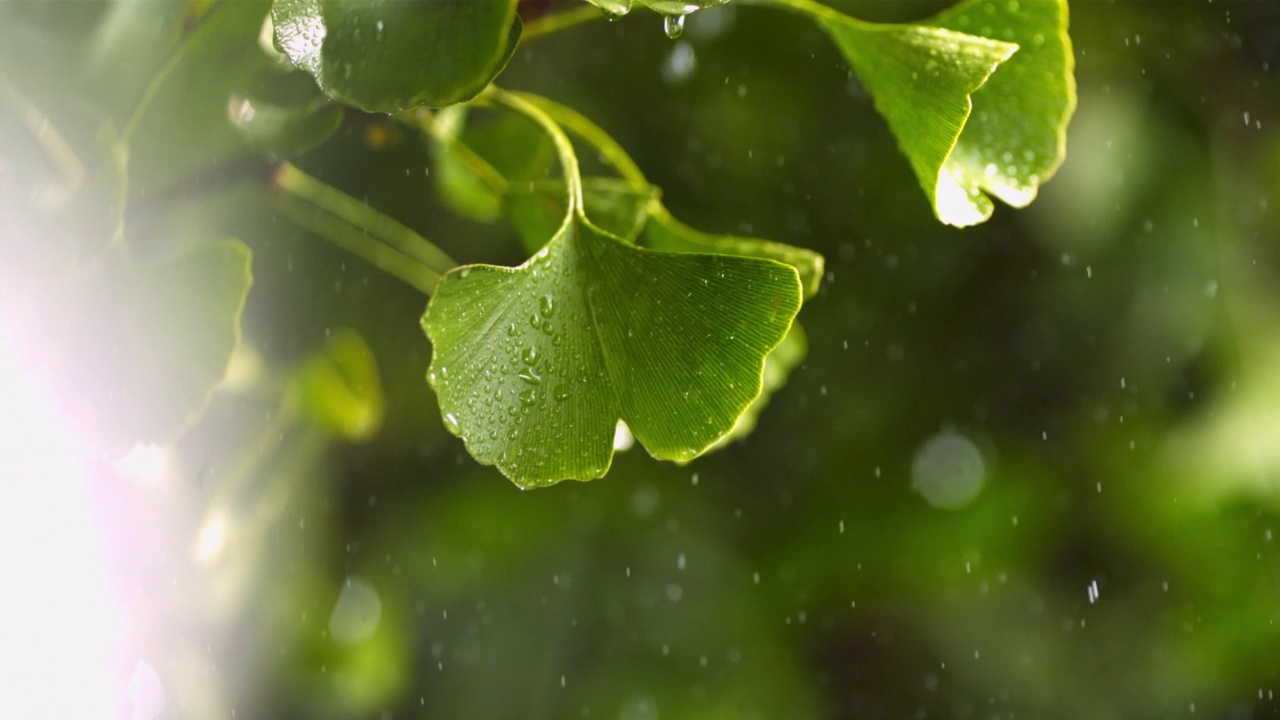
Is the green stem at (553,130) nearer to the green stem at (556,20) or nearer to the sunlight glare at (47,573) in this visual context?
the green stem at (556,20)

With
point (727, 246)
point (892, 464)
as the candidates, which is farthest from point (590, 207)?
point (892, 464)

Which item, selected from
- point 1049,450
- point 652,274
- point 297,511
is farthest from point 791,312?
point 1049,450

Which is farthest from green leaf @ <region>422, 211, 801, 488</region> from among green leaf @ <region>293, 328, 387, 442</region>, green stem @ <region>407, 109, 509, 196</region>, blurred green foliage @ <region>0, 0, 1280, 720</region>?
blurred green foliage @ <region>0, 0, 1280, 720</region>

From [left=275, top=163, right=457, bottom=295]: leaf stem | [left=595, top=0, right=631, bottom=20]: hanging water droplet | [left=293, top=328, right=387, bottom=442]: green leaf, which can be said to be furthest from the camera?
[left=293, top=328, right=387, bottom=442]: green leaf

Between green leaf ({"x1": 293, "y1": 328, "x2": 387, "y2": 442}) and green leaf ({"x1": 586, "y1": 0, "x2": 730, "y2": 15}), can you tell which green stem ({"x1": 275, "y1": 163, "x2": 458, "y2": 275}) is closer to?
green leaf ({"x1": 293, "y1": 328, "x2": 387, "y2": 442})

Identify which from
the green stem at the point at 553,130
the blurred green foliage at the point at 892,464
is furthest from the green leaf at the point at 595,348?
the blurred green foliage at the point at 892,464

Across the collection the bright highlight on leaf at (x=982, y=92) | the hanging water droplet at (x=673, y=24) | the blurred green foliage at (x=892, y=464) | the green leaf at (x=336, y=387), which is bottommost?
the blurred green foliage at (x=892, y=464)

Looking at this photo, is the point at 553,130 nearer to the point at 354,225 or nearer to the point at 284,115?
the point at 284,115
